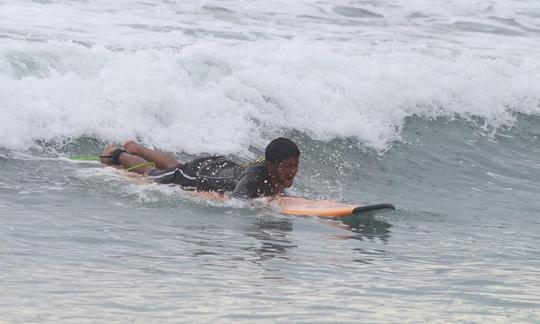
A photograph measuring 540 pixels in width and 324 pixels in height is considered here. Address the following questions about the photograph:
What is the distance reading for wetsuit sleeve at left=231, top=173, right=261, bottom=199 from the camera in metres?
8.76

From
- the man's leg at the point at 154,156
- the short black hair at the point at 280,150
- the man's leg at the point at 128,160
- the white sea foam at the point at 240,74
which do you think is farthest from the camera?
the white sea foam at the point at 240,74

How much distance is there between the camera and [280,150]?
8734 millimetres

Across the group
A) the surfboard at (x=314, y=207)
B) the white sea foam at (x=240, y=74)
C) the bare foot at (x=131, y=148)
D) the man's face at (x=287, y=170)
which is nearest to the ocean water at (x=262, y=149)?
the white sea foam at (x=240, y=74)

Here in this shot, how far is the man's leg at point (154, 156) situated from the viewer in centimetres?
1002

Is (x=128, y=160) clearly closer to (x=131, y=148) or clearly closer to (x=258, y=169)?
(x=131, y=148)

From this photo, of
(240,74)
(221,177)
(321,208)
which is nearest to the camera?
(321,208)

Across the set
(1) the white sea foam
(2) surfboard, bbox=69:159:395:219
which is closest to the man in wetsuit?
(2) surfboard, bbox=69:159:395:219

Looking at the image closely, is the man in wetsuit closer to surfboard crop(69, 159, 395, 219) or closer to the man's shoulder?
the man's shoulder

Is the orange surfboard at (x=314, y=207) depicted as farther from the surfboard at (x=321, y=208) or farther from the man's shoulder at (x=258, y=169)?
the man's shoulder at (x=258, y=169)

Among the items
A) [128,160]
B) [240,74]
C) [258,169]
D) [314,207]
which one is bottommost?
[314,207]

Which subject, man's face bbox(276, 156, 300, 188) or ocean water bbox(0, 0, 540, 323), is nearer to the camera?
ocean water bbox(0, 0, 540, 323)

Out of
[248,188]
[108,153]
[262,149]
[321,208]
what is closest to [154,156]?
[108,153]

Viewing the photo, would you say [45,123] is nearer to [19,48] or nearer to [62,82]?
[62,82]

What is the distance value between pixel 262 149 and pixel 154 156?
6.30 feet
